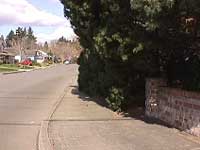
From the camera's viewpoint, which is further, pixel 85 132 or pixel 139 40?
pixel 139 40

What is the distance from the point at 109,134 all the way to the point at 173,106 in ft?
6.41

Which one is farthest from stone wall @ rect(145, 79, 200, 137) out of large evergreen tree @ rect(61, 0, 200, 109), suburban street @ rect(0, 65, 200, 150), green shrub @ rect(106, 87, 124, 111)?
green shrub @ rect(106, 87, 124, 111)

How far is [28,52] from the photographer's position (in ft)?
593

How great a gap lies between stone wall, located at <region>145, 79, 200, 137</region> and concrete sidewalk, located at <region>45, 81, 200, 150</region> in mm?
315

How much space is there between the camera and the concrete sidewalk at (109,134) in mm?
10797

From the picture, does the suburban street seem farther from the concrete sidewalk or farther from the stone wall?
the stone wall

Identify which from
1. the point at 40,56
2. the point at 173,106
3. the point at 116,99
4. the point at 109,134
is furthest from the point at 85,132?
the point at 40,56

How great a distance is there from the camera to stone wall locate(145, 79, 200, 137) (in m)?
11.7

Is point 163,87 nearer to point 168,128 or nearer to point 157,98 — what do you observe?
point 157,98

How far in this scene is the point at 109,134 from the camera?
40.8 feet

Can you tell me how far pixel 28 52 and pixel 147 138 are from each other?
17140 centimetres

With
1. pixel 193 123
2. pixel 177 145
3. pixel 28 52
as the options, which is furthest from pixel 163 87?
pixel 28 52

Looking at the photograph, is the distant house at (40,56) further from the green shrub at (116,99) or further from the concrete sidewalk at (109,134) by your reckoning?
the concrete sidewalk at (109,134)

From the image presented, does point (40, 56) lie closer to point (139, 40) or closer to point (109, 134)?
point (139, 40)
